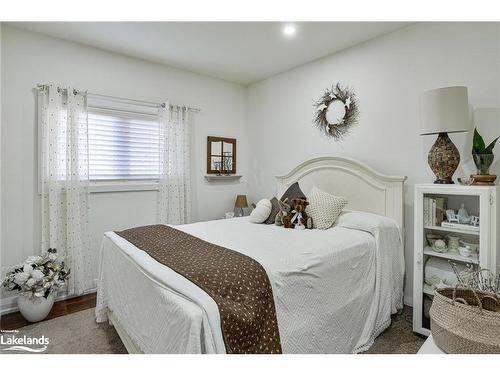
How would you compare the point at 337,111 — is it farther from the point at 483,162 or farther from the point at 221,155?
the point at 221,155

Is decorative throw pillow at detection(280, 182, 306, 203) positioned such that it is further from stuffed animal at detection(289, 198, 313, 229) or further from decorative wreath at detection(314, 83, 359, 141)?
decorative wreath at detection(314, 83, 359, 141)

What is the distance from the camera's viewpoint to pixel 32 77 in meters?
2.60

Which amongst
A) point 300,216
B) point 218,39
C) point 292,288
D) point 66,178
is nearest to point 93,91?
point 66,178

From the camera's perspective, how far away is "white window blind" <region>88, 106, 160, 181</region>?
9.68 ft

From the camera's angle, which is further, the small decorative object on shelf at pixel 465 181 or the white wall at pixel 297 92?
the white wall at pixel 297 92

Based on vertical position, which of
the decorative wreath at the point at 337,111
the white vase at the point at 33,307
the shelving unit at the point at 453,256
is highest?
the decorative wreath at the point at 337,111

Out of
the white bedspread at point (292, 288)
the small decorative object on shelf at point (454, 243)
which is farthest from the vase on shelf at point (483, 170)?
the white bedspread at point (292, 288)

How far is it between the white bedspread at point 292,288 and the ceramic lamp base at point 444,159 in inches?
21.9

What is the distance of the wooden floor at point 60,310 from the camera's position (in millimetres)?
2322

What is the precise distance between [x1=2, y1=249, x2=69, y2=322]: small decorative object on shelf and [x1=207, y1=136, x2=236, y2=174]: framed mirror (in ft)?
6.88

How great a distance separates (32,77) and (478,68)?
3.82m

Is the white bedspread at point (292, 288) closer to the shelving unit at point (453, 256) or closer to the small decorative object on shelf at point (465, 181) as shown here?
the shelving unit at point (453, 256)

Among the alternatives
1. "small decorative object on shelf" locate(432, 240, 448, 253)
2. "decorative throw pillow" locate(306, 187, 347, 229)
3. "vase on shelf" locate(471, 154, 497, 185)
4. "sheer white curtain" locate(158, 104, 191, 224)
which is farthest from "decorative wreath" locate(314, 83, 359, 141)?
"sheer white curtain" locate(158, 104, 191, 224)
